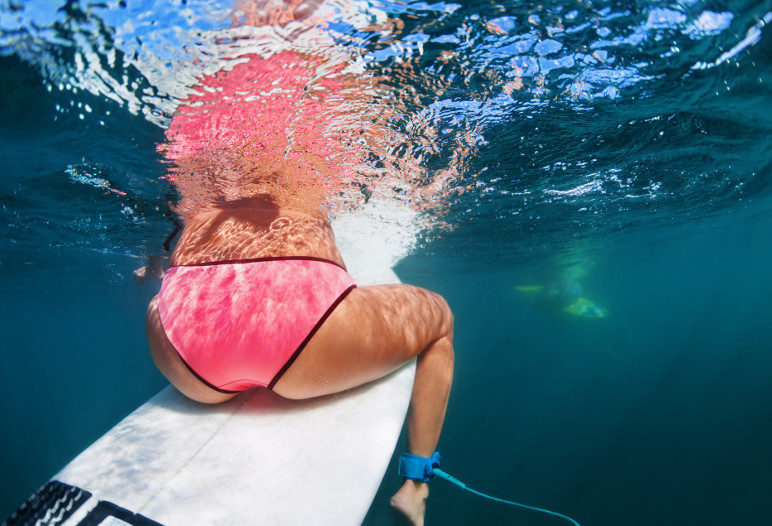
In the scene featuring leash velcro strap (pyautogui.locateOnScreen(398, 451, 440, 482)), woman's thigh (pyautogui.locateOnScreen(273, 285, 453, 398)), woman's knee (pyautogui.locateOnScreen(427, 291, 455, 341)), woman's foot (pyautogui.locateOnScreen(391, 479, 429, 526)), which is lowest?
woman's foot (pyautogui.locateOnScreen(391, 479, 429, 526))

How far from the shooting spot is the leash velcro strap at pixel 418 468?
2.42 metres

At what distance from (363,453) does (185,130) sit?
421 cm

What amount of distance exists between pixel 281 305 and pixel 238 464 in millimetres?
1010

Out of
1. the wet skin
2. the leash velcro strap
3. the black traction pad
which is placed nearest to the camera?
the black traction pad

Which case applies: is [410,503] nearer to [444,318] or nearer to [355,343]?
[355,343]

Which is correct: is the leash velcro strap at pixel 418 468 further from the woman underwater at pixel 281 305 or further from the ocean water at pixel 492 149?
the ocean water at pixel 492 149

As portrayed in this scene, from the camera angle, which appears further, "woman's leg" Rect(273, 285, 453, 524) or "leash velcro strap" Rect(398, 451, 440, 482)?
"leash velcro strap" Rect(398, 451, 440, 482)

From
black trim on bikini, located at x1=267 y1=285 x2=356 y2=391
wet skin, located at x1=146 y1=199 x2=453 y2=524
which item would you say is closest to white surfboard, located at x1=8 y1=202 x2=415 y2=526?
wet skin, located at x1=146 y1=199 x2=453 y2=524

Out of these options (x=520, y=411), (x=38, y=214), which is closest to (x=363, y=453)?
(x=38, y=214)

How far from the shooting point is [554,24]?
3115 mm

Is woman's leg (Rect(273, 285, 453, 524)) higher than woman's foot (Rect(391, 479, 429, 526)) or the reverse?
higher

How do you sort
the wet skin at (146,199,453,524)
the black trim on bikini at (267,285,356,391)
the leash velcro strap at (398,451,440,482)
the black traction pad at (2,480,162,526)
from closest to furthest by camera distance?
1. the black traction pad at (2,480,162,526)
2. the black trim on bikini at (267,285,356,391)
3. the wet skin at (146,199,453,524)
4. the leash velcro strap at (398,451,440,482)

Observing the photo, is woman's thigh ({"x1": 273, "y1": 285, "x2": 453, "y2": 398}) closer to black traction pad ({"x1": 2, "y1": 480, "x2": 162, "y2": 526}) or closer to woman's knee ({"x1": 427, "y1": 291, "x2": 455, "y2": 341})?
woman's knee ({"x1": 427, "y1": 291, "x2": 455, "y2": 341})

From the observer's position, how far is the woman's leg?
7.07 feet
